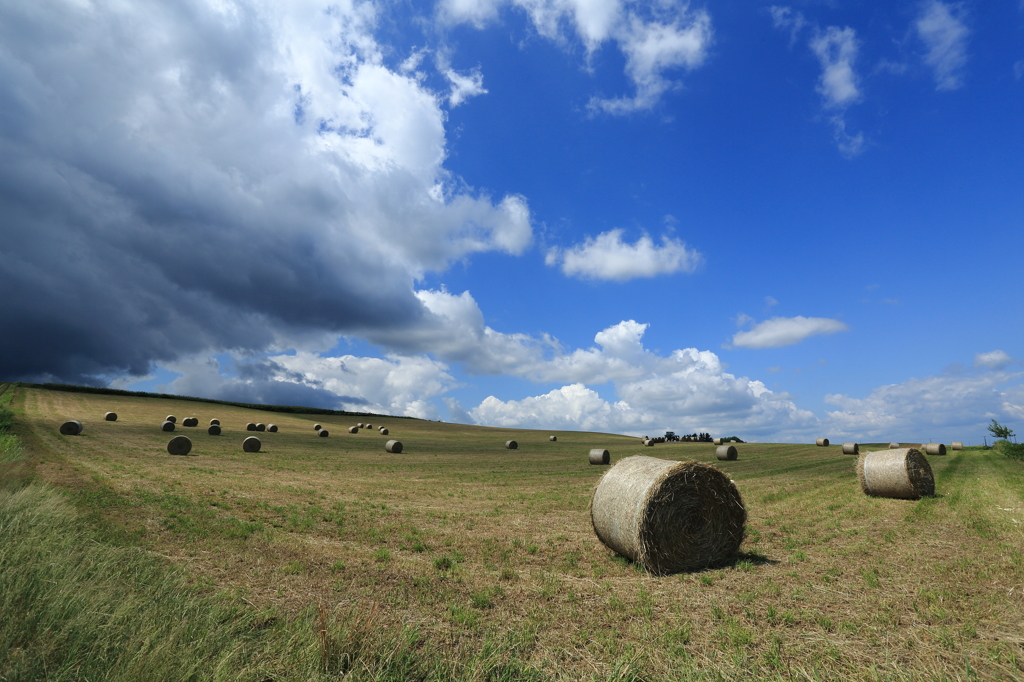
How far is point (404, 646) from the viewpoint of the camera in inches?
222

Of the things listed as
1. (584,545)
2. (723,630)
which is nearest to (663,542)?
(584,545)

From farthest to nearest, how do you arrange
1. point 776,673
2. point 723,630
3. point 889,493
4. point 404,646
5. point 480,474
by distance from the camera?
point 480,474 < point 889,493 < point 723,630 < point 404,646 < point 776,673

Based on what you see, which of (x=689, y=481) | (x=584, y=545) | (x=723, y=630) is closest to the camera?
(x=723, y=630)

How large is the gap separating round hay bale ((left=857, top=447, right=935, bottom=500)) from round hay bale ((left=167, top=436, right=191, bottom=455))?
122 ft

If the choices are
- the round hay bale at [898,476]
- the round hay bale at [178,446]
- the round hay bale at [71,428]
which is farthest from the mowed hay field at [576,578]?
the round hay bale at [71,428]

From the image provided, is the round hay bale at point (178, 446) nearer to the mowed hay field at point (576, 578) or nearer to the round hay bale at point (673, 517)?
the mowed hay field at point (576, 578)

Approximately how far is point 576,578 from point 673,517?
2624mm

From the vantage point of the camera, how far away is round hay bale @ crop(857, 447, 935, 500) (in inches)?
728

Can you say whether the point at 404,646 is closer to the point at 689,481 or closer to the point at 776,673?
the point at 776,673

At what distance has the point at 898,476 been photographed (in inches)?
734

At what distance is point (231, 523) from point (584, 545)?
8.97m

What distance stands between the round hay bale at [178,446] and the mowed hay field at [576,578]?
10687 millimetres

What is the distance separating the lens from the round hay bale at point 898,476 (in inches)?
728

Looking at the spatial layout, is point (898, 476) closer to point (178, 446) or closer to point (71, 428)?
point (178, 446)
